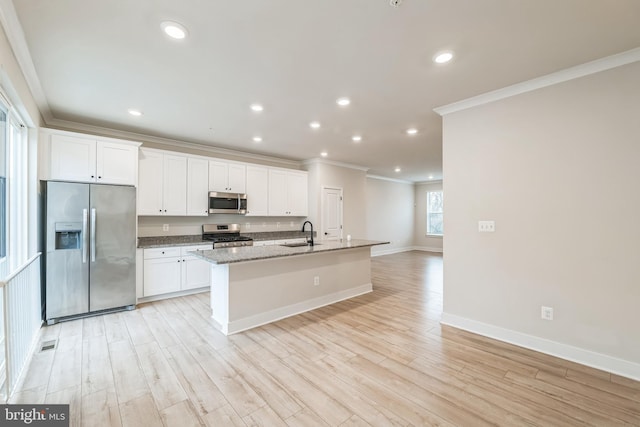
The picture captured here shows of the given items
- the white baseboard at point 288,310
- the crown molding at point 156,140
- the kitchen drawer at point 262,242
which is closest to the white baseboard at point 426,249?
the white baseboard at point 288,310

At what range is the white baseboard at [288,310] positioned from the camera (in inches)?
124

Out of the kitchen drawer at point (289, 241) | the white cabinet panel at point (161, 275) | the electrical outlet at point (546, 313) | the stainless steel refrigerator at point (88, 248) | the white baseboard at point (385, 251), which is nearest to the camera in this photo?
the electrical outlet at point (546, 313)

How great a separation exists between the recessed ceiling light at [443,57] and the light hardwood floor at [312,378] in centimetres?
272

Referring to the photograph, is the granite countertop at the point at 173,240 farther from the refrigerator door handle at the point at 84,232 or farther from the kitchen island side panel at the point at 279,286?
the kitchen island side panel at the point at 279,286

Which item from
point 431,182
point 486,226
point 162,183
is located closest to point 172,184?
point 162,183

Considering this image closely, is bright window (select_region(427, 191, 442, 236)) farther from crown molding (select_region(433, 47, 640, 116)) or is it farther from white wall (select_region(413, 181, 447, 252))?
crown molding (select_region(433, 47, 640, 116))

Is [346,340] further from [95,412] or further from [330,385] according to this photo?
[95,412]

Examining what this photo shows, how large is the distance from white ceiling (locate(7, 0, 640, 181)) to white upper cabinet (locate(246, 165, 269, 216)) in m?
1.88

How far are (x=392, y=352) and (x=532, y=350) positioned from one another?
1.44 metres

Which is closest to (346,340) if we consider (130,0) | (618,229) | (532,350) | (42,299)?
(532,350)

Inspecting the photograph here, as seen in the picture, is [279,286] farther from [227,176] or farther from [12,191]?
[12,191]

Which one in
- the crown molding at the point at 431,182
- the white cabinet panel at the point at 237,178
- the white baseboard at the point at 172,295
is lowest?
the white baseboard at the point at 172,295

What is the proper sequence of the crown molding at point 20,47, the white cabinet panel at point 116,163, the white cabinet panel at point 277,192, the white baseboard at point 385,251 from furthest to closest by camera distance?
the white baseboard at point 385,251, the white cabinet panel at point 277,192, the white cabinet panel at point 116,163, the crown molding at point 20,47

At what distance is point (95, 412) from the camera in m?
1.85
